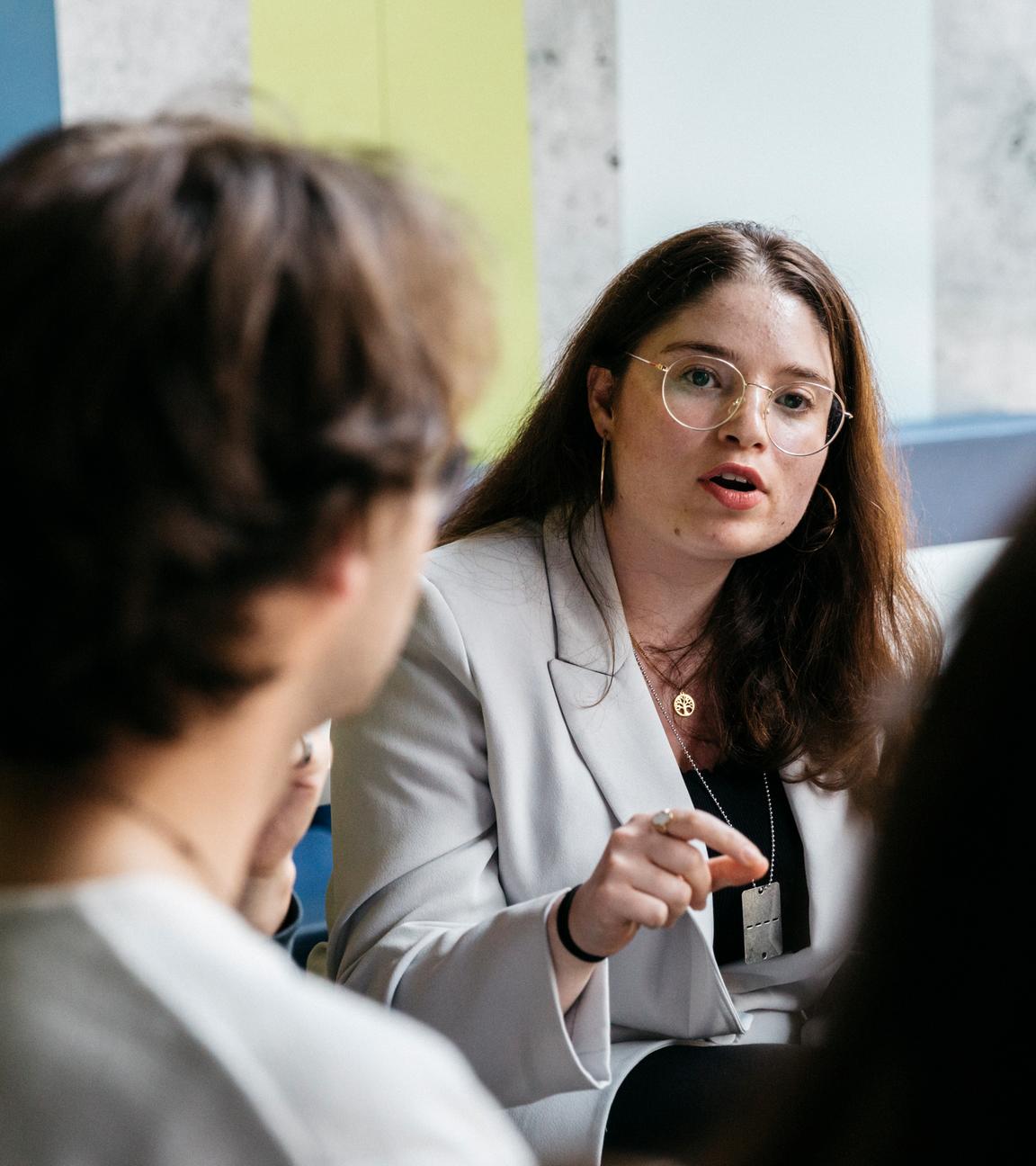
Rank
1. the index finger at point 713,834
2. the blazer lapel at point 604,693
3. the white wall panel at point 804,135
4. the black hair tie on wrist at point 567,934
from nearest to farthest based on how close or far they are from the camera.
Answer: the index finger at point 713,834, the black hair tie on wrist at point 567,934, the blazer lapel at point 604,693, the white wall panel at point 804,135

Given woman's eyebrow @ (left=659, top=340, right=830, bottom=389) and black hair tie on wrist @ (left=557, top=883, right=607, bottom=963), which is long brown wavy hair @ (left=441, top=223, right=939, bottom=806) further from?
black hair tie on wrist @ (left=557, top=883, right=607, bottom=963)

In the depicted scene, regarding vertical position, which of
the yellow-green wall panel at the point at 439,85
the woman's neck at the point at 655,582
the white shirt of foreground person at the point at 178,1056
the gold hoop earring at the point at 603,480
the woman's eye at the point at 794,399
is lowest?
the woman's neck at the point at 655,582

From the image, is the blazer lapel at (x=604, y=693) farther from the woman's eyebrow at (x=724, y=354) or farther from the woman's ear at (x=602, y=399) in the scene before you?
the woman's eyebrow at (x=724, y=354)

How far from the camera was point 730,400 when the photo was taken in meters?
2.02

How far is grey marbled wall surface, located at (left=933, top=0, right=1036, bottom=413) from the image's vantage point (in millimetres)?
5074

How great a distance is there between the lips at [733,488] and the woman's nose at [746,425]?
0.03 meters

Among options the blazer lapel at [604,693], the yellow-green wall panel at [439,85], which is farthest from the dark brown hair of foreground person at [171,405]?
the yellow-green wall panel at [439,85]

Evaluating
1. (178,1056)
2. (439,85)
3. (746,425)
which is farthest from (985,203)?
(178,1056)

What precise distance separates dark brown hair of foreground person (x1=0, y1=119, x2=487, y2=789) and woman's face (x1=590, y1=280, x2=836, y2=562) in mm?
1237

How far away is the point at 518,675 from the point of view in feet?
6.28

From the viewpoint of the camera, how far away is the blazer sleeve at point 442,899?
64.5 inches

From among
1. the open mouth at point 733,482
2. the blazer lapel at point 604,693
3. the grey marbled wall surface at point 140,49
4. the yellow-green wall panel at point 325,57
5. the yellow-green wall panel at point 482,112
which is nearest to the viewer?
the blazer lapel at point 604,693

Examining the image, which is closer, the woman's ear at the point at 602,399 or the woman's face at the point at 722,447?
the woman's face at the point at 722,447

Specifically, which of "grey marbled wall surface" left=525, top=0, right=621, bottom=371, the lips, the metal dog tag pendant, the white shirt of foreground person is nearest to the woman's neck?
the lips
